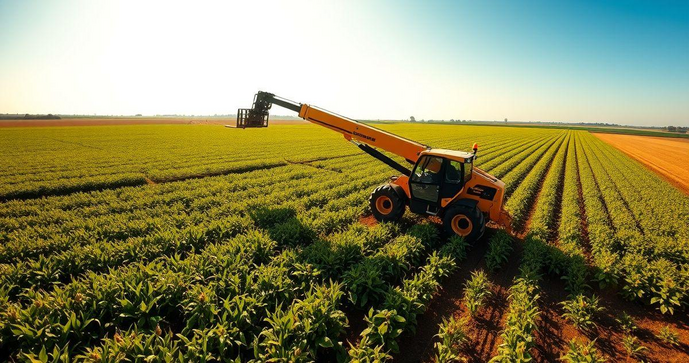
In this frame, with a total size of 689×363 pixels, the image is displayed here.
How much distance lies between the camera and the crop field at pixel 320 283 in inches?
182

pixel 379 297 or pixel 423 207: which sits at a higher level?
pixel 423 207

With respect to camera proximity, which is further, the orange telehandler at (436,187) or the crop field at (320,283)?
the orange telehandler at (436,187)

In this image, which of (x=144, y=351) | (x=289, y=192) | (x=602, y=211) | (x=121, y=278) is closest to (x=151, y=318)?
(x=144, y=351)

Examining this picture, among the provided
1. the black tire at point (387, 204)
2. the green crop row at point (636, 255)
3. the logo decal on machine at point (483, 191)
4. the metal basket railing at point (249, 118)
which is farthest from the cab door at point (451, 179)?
the metal basket railing at point (249, 118)

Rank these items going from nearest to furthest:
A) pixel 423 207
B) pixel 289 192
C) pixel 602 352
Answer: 1. pixel 602 352
2. pixel 423 207
3. pixel 289 192

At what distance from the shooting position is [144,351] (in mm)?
4074

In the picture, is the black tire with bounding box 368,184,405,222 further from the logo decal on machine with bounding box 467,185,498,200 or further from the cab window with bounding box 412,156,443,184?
the logo decal on machine with bounding box 467,185,498,200

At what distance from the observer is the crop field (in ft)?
15.2

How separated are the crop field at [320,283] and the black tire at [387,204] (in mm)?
594

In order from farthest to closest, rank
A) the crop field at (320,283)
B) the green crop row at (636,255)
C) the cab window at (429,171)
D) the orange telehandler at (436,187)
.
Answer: the cab window at (429,171)
the orange telehandler at (436,187)
the green crop row at (636,255)
the crop field at (320,283)

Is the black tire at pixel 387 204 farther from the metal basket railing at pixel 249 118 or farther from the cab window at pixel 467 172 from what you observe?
the metal basket railing at pixel 249 118

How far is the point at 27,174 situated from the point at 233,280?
19.5 meters

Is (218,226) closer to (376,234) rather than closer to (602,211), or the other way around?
(376,234)

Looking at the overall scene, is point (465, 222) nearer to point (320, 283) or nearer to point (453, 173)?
point (453, 173)
